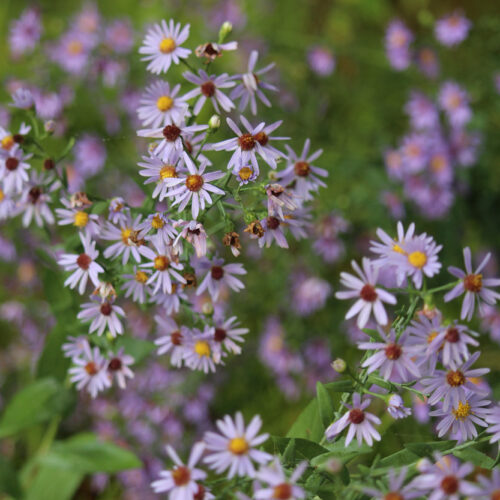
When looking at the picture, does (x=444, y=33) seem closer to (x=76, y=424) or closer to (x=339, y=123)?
(x=339, y=123)

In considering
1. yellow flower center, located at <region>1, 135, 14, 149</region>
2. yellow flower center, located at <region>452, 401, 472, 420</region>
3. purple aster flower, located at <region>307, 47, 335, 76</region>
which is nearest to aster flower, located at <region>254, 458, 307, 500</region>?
yellow flower center, located at <region>452, 401, 472, 420</region>

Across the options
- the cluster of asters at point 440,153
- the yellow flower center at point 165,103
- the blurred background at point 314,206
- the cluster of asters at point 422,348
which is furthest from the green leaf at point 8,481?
the cluster of asters at point 440,153

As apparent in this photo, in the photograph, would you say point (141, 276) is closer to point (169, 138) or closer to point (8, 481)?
point (169, 138)

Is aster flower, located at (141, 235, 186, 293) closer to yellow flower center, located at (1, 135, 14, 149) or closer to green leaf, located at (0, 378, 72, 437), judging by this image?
yellow flower center, located at (1, 135, 14, 149)

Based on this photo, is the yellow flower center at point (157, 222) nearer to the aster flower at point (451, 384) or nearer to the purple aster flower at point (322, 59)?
the aster flower at point (451, 384)

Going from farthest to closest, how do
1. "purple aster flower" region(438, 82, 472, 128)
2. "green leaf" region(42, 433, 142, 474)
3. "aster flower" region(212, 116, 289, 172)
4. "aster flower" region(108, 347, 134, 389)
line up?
"purple aster flower" region(438, 82, 472, 128)
"green leaf" region(42, 433, 142, 474)
"aster flower" region(108, 347, 134, 389)
"aster flower" region(212, 116, 289, 172)

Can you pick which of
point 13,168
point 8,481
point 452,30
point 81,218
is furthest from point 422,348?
point 452,30
